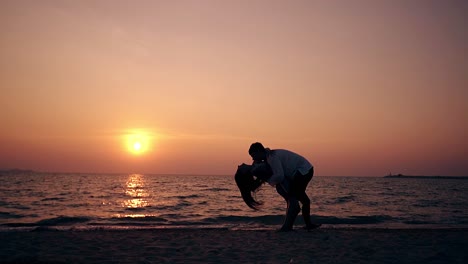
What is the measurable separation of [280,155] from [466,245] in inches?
146

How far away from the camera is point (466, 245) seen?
7047 millimetres

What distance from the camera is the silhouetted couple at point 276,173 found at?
776cm

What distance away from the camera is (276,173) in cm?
768

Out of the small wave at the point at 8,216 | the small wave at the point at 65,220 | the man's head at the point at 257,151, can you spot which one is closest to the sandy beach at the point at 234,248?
the man's head at the point at 257,151

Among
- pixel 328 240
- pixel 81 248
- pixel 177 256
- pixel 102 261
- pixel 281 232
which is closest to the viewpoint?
pixel 102 261

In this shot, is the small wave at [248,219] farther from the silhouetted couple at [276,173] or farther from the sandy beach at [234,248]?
the silhouetted couple at [276,173]

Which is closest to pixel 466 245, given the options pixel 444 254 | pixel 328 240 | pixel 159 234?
pixel 444 254

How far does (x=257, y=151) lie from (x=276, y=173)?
57 centimetres

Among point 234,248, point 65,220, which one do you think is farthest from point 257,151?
point 65,220

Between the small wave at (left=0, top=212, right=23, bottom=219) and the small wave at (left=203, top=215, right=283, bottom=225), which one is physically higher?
the small wave at (left=0, top=212, right=23, bottom=219)

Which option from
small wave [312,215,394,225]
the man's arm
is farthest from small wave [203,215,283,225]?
the man's arm

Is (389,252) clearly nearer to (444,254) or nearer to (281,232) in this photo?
(444,254)

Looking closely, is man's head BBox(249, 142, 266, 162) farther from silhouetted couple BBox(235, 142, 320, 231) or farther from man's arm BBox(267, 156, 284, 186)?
man's arm BBox(267, 156, 284, 186)

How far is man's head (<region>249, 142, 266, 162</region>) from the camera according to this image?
777cm
